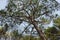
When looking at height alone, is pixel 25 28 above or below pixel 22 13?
below

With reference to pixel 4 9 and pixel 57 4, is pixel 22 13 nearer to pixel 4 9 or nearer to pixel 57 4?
pixel 4 9

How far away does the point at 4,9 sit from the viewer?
6.29 meters

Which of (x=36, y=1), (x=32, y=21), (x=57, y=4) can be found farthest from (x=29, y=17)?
(x=57, y=4)

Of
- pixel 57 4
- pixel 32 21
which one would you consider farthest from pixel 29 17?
pixel 57 4

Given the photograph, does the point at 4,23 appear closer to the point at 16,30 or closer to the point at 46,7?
the point at 16,30

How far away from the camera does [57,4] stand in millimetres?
6605

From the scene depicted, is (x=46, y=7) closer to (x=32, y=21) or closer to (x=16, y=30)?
(x=32, y=21)

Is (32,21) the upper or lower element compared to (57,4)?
lower

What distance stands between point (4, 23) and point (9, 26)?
0.63ft

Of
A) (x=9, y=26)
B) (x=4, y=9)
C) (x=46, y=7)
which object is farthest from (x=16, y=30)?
(x=46, y=7)

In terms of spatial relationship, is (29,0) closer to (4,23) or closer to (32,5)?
(32,5)

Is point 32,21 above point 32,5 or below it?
below

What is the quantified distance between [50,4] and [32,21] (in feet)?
2.86

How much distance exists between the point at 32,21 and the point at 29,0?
672 mm
